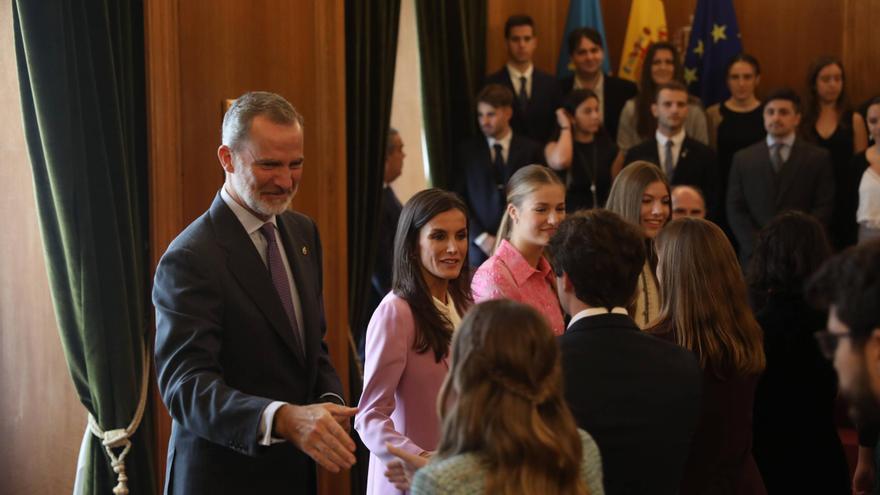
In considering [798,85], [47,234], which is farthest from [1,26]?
[798,85]

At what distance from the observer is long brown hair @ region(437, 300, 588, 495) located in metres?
1.99

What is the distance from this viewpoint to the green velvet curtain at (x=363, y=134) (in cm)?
552

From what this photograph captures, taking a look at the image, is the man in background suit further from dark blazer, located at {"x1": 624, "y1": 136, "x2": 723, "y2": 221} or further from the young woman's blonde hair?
the young woman's blonde hair

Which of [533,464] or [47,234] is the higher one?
[47,234]

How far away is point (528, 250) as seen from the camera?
4.05 metres

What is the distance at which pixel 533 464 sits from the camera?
1999 mm

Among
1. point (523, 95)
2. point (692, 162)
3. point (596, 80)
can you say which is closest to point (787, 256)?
point (692, 162)

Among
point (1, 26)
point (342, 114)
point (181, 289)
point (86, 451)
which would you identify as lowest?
point (86, 451)

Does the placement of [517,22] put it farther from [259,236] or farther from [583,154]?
[259,236]

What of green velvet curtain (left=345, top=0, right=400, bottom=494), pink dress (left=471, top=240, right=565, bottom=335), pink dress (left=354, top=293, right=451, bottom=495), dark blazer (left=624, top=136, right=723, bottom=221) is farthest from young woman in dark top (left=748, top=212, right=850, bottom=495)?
dark blazer (left=624, top=136, right=723, bottom=221)

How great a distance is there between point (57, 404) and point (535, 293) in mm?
1893

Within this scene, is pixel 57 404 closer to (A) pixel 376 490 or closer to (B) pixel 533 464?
(A) pixel 376 490

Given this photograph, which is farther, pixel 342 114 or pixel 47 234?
pixel 342 114

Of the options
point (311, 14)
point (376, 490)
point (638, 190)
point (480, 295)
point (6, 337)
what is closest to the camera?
point (376, 490)
